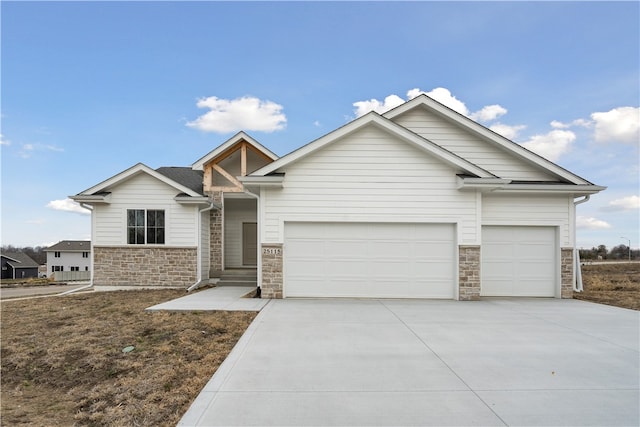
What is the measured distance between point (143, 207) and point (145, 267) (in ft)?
7.42

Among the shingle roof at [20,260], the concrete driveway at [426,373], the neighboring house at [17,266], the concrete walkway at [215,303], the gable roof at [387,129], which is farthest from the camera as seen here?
the shingle roof at [20,260]

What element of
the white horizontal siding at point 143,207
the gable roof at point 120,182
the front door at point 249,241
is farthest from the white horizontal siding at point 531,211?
the white horizontal siding at point 143,207

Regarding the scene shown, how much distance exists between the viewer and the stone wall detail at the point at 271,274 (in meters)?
10.4

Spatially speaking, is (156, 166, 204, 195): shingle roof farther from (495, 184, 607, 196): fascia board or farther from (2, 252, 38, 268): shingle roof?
(2, 252, 38, 268): shingle roof

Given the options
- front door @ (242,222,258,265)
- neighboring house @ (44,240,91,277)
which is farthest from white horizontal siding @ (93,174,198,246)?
neighboring house @ (44,240,91,277)

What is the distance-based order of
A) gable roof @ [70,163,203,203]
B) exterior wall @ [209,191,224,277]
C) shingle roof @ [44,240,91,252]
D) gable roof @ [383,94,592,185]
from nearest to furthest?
gable roof @ [383,94,592,185] → gable roof @ [70,163,203,203] → exterior wall @ [209,191,224,277] → shingle roof @ [44,240,91,252]

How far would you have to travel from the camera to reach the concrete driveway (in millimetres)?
3578

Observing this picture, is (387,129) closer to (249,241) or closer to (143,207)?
(249,241)

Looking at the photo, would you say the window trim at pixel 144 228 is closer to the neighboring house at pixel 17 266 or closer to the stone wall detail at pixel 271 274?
the stone wall detail at pixel 271 274

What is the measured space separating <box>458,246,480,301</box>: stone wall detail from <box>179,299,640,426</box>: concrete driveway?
221 cm

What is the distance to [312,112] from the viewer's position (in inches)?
670

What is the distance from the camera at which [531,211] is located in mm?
11156

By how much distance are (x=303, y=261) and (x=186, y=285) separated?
18.5 feet

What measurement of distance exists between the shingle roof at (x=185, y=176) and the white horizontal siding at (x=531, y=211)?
1106 centimetres
